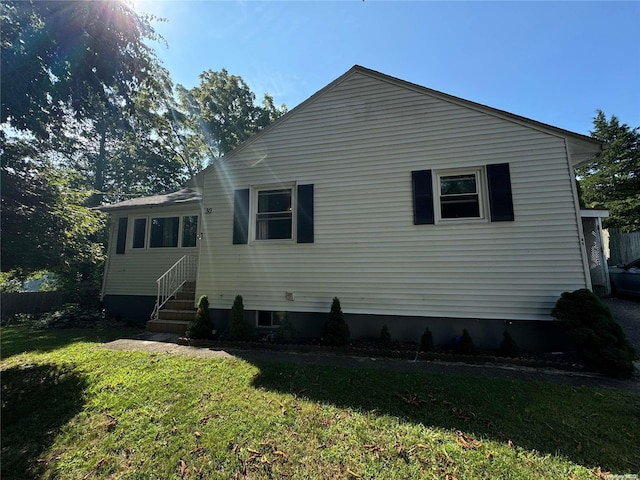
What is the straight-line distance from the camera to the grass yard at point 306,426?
2.37 m

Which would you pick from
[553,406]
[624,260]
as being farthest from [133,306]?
[624,260]

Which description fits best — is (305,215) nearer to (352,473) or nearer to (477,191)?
(477,191)

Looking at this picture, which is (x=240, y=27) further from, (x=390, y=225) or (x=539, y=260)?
(x=539, y=260)

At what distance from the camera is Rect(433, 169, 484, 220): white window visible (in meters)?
5.77

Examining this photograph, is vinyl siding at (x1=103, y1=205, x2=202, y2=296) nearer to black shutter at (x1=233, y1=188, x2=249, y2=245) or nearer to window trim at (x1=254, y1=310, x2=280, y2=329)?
black shutter at (x1=233, y1=188, x2=249, y2=245)

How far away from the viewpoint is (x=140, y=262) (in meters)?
10.4

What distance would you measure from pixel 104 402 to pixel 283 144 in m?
5.99

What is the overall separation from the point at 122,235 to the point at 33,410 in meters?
8.69

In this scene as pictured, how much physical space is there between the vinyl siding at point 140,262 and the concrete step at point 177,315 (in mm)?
2551

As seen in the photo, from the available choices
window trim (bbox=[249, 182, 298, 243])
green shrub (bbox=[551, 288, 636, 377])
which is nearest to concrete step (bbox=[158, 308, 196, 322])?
window trim (bbox=[249, 182, 298, 243])

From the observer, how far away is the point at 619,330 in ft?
14.4

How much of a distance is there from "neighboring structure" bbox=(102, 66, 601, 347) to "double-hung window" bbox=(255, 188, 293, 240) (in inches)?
1.1

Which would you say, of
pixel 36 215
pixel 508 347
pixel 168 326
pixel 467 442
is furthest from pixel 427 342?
pixel 36 215

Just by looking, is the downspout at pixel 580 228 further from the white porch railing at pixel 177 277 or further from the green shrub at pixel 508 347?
the white porch railing at pixel 177 277
